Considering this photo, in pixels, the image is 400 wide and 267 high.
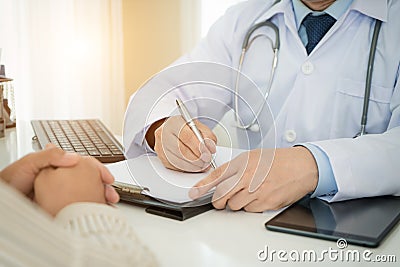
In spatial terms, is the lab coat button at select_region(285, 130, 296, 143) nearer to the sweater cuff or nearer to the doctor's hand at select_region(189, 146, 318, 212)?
the doctor's hand at select_region(189, 146, 318, 212)

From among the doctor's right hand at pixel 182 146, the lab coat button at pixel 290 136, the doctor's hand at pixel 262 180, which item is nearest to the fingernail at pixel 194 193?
the doctor's hand at pixel 262 180

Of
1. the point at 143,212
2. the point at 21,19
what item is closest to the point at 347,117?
the point at 143,212

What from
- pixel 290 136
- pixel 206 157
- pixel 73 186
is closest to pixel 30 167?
pixel 73 186

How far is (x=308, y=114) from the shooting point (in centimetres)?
113

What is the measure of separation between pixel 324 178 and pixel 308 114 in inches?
12.9

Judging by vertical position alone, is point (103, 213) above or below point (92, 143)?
above

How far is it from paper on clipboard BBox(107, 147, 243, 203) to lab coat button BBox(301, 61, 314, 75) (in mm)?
314

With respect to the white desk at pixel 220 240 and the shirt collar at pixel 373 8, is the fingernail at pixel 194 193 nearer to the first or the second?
the white desk at pixel 220 240

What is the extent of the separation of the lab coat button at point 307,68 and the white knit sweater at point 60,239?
73 centimetres

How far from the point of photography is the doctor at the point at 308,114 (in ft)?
2.65

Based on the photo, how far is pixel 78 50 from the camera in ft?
8.50

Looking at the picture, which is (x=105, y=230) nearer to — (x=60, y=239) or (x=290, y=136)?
(x=60, y=239)

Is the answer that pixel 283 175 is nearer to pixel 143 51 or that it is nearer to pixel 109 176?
pixel 109 176

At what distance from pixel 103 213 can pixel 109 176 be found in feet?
0.35
